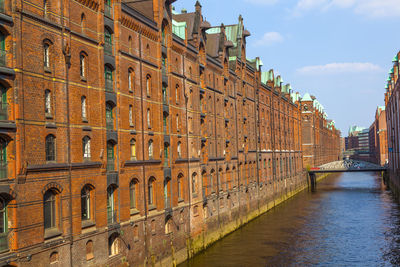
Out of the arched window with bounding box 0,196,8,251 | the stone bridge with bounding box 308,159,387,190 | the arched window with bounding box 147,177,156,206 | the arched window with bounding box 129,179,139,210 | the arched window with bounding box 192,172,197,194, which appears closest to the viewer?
the arched window with bounding box 0,196,8,251

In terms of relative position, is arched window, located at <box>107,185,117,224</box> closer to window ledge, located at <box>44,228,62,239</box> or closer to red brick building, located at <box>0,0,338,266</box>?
red brick building, located at <box>0,0,338,266</box>

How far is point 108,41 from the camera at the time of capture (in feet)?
91.1

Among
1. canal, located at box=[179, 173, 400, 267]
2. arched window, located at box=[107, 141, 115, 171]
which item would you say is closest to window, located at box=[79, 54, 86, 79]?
Answer: arched window, located at box=[107, 141, 115, 171]

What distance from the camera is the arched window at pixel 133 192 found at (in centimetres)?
2991

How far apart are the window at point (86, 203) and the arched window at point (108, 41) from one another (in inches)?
317

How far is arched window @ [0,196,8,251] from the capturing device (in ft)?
62.7

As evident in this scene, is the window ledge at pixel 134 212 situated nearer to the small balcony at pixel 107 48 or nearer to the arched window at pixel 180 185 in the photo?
the arched window at pixel 180 185

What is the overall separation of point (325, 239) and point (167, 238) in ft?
66.4

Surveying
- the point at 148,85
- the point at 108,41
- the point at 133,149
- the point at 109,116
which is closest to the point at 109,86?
the point at 109,116

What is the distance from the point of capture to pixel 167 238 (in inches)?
1331

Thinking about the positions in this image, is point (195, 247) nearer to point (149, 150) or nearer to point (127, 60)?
point (149, 150)

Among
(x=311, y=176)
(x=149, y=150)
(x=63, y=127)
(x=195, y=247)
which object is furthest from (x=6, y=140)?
(x=311, y=176)

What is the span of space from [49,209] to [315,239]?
1261 inches

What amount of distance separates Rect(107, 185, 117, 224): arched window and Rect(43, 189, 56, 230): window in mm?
4883
